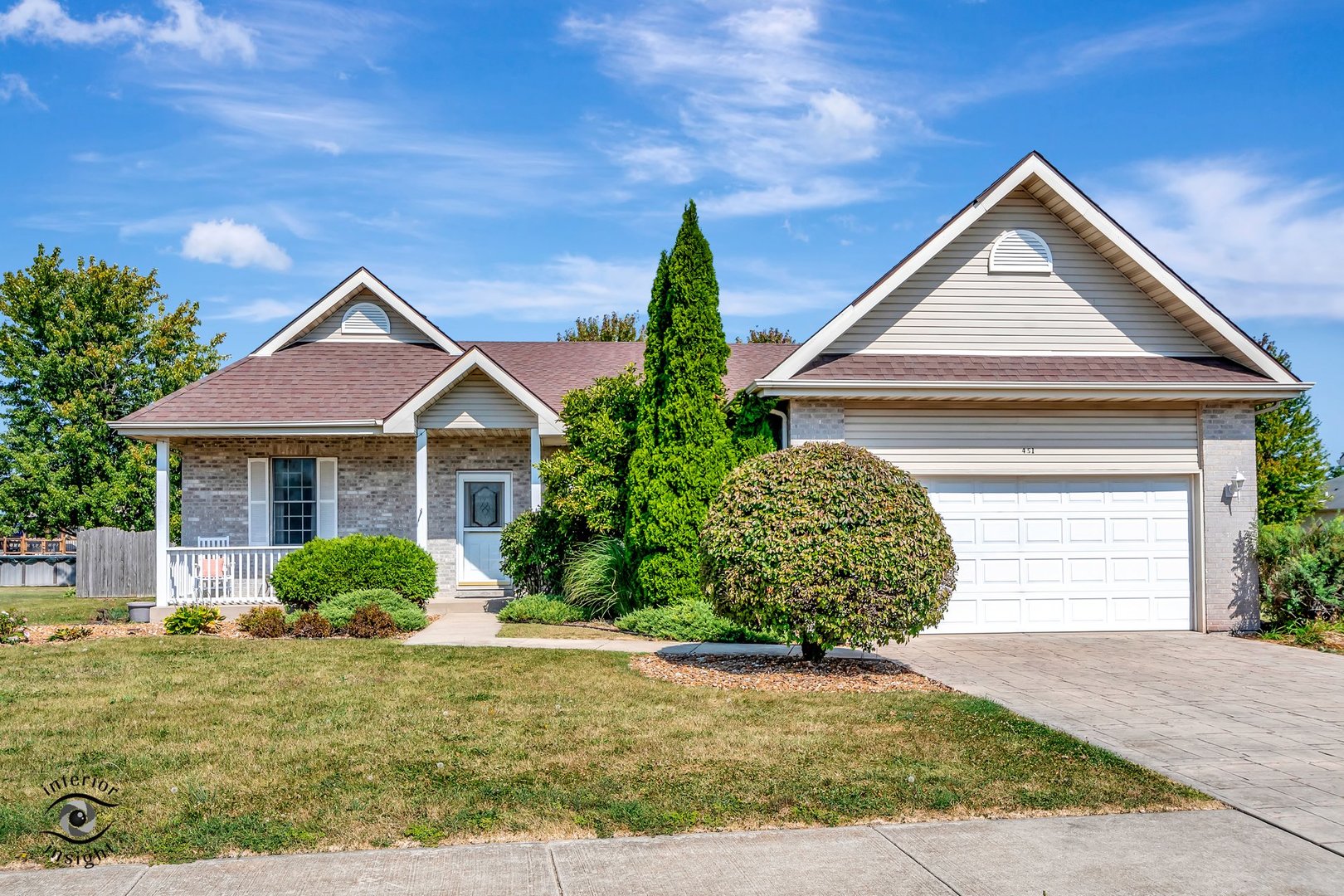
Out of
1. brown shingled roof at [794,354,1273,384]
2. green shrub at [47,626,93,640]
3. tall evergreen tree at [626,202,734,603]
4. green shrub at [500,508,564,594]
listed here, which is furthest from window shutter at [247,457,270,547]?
brown shingled roof at [794,354,1273,384]

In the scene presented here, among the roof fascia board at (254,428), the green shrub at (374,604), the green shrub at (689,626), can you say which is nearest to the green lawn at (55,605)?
the roof fascia board at (254,428)

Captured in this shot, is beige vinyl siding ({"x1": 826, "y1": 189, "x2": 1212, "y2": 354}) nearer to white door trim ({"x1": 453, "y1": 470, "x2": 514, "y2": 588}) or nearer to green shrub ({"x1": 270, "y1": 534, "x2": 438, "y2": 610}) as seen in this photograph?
green shrub ({"x1": 270, "y1": 534, "x2": 438, "y2": 610})

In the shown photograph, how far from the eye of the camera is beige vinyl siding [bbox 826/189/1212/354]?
1404 cm

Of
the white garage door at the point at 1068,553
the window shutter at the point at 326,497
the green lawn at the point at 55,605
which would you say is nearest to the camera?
the white garage door at the point at 1068,553

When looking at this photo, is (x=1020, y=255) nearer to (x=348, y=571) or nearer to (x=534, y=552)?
(x=534, y=552)

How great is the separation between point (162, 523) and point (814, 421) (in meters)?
11.0

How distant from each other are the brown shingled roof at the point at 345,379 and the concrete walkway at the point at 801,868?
12177mm

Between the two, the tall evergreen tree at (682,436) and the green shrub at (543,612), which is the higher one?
the tall evergreen tree at (682,436)

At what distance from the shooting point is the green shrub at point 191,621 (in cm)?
1381

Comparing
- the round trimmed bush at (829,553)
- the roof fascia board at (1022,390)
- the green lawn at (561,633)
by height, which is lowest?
the green lawn at (561,633)

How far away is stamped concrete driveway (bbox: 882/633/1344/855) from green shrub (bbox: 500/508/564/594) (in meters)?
5.99

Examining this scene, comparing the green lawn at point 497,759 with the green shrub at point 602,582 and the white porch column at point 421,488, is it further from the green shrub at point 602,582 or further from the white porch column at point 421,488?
the white porch column at point 421,488

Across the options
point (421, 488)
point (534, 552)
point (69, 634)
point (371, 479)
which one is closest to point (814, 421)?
point (534, 552)

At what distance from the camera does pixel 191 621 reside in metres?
13.8
